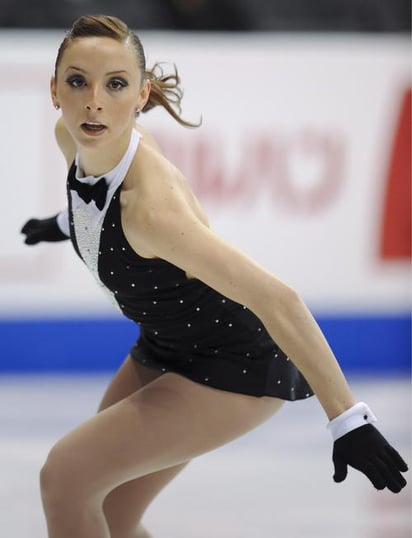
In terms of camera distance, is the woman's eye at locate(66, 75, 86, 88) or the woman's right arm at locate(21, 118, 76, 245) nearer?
the woman's eye at locate(66, 75, 86, 88)

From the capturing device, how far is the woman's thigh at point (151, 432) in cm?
240

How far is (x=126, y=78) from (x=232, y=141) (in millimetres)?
3432

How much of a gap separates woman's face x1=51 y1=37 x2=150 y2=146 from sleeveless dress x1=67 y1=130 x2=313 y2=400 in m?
0.10

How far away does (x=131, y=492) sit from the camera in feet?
9.05

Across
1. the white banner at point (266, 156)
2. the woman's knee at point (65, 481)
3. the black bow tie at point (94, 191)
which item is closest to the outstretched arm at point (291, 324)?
the black bow tie at point (94, 191)

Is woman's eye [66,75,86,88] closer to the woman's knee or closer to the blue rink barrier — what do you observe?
the woman's knee

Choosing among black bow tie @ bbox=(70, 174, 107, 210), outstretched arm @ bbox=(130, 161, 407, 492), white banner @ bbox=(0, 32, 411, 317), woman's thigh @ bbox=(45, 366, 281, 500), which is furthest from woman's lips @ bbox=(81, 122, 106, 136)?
white banner @ bbox=(0, 32, 411, 317)

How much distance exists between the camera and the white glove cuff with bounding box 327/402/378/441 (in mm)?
2148

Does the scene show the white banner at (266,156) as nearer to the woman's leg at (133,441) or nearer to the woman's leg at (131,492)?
the woman's leg at (131,492)

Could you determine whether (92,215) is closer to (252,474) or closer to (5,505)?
(5,505)

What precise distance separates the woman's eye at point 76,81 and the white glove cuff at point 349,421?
0.89 meters

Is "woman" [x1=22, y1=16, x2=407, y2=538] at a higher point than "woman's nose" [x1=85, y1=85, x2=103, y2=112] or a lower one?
lower

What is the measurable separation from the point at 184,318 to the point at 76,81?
1.99ft

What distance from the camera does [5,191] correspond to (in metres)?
5.66
